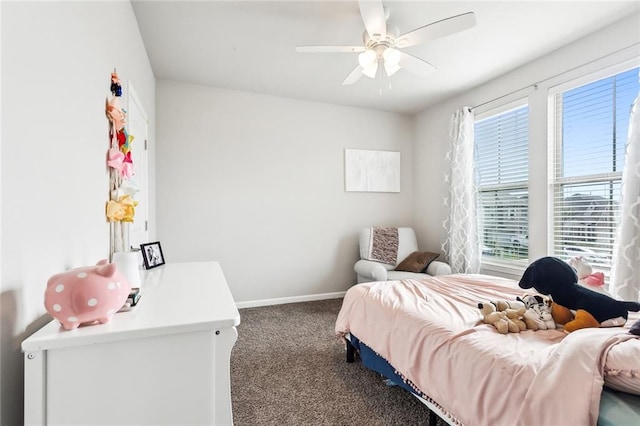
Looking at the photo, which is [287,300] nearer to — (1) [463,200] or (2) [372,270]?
(2) [372,270]

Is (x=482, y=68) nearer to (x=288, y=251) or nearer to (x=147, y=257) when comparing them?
(x=288, y=251)

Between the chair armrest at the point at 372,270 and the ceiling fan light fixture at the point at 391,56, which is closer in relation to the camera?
the ceiling fan light fixture at the point at 391,56

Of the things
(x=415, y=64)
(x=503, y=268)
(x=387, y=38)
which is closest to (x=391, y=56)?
(x=387, y=38)

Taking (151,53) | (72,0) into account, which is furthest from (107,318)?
(151,53)

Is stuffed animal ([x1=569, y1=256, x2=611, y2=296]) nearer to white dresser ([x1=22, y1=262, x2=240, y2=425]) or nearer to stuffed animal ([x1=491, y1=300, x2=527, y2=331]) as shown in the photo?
stuffed animal ([x1=491, y1=300, x2=527, y2=331])

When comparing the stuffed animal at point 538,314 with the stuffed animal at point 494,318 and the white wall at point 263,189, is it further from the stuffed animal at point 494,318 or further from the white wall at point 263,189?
the white wall at point 263,189

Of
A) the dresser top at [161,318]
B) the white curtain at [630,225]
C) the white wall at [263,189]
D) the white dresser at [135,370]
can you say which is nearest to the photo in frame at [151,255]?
the dresser top at [161,318]

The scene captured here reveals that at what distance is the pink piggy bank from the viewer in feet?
2.51

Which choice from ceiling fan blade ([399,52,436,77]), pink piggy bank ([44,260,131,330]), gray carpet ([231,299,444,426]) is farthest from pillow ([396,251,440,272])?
pink piggy bank ([44,260,131,330])

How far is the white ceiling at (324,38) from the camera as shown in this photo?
2.09 metres

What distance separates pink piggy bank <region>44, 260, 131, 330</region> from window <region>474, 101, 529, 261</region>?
133 inches

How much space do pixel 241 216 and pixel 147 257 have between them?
1705mm

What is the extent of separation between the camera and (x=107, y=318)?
0.84 meters

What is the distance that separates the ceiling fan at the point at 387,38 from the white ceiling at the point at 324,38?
0.21 meters
